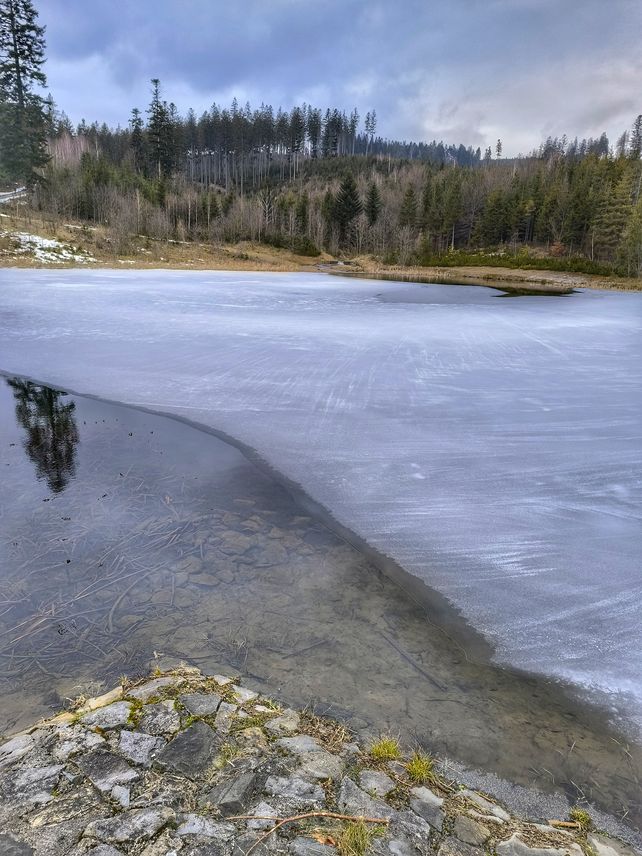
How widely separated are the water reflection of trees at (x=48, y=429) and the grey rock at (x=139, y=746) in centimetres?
304

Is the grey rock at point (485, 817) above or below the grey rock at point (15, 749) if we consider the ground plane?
below

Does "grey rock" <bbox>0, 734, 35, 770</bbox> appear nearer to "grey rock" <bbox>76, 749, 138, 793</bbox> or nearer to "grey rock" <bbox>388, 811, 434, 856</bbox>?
"grey rock" <bbox>76, 749, 138, 793</bbox>

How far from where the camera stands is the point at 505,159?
491ft

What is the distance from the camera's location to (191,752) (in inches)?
78.4

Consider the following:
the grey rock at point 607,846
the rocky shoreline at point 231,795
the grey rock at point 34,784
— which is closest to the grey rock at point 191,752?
the rocky shoreline at point 231,795

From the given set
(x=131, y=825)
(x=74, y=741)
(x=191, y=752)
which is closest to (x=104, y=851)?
(x=131, y=825)

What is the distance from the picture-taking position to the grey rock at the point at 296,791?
1.79 meters

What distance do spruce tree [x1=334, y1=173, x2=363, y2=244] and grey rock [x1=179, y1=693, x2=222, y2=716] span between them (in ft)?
226

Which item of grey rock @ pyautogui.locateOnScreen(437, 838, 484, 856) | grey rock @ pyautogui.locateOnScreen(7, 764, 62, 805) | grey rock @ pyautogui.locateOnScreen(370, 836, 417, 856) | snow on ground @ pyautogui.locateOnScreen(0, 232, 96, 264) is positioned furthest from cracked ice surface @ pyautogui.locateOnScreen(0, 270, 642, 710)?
snow on ground @ pyautogui.locateOnScreen(0, 232, 96, 264)

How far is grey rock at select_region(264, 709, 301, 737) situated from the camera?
2.17 m

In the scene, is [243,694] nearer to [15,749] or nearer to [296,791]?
[296,791]

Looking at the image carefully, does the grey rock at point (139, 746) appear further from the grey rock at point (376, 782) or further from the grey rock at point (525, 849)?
the grey rock at point (525, 849)

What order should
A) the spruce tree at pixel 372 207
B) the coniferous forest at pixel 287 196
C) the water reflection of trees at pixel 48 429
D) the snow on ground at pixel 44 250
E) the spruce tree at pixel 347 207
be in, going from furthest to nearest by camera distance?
the spruce tree at pixel 372 207 → the spruce tree at pixel 347 207 → the coniferous forest at pixel 287 196 → the snow on ground at pixel 44 250 → the water reflection of trees at pixel 48 429

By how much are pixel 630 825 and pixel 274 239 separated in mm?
62830
